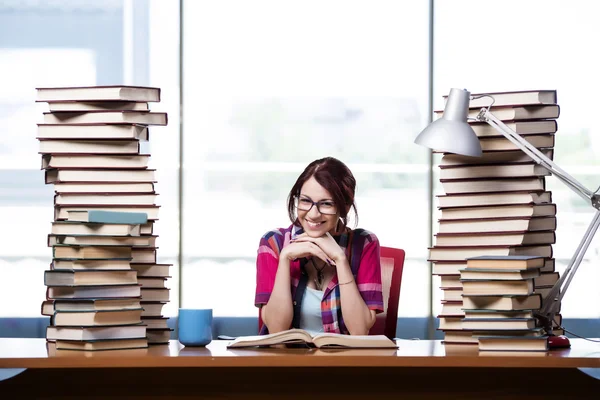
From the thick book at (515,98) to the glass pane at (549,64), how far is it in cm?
254

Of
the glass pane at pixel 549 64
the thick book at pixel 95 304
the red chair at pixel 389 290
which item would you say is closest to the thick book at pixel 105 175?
the thick book at pixel 95 304

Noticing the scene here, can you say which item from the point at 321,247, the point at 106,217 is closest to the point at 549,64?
the point at 321,247

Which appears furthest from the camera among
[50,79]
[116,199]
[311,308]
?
[50,79]

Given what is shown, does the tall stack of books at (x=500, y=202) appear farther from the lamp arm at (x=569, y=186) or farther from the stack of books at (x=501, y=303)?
the stack of books at (x=501, y=303)

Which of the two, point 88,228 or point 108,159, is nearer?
point 88,228

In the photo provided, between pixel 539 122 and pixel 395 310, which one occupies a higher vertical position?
pixel 539 122

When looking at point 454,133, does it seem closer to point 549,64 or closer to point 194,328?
point 194,328

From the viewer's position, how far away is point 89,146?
89.9 inches

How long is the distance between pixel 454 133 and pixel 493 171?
0.89 feet

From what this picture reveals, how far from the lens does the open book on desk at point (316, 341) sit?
2.11m

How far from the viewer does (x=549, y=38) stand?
16.1 ft

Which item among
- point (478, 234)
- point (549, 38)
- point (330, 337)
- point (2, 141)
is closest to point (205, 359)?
point (330, 337)
